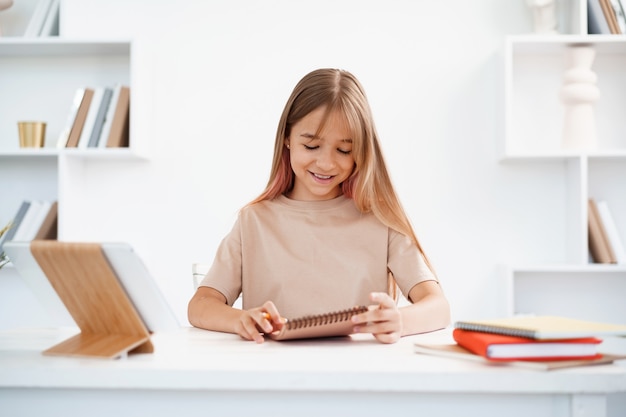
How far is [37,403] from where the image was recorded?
110 centimetres

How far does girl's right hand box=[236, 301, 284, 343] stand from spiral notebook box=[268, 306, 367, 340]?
0.02 meters

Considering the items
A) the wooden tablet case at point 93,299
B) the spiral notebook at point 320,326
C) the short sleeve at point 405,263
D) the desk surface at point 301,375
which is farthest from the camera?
the short sleeve at point 405,263

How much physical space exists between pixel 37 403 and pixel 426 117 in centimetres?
252

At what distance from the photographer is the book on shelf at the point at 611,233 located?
3.12 metres

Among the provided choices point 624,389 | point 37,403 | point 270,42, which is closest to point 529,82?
point 270,42

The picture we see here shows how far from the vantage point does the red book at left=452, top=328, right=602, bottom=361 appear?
112cm

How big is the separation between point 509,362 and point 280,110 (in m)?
2.42

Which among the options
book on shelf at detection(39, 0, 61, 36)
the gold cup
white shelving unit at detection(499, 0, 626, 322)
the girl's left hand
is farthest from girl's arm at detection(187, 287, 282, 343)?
book on shelf at detection(39, 0, 61, 36)

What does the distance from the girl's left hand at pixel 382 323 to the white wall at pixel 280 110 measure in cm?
198

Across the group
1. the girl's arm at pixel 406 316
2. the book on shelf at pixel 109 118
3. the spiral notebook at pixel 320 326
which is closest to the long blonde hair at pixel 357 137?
the girl's arm at pixel 406 316

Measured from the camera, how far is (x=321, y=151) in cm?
184

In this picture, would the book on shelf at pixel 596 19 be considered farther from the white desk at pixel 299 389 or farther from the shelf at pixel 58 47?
the white desk at pixel 299 389

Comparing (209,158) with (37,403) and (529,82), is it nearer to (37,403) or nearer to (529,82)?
(529,82)

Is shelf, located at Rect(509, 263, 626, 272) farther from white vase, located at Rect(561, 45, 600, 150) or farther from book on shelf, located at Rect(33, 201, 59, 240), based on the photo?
book on shelf, located at Rect(33, 201, 59, 240)
